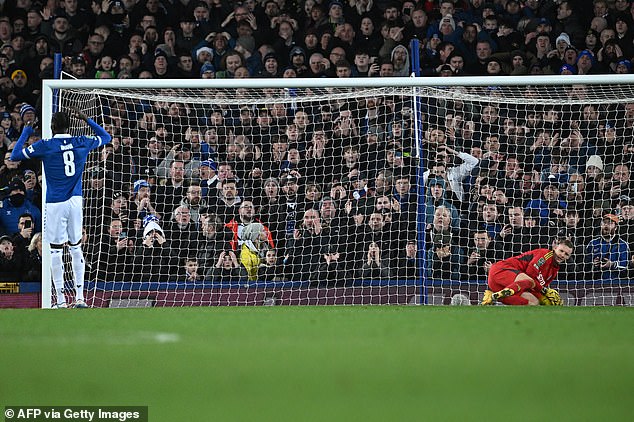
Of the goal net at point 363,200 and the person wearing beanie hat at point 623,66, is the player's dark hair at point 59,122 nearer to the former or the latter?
the goal net at point 363,200

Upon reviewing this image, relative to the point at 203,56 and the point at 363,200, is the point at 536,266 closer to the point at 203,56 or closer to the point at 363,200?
the point at 363,200

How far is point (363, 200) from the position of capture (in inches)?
324

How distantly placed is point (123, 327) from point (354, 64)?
260 inches

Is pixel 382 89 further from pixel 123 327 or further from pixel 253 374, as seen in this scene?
pixel 253 374

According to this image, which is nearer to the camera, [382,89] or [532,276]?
[532,276]

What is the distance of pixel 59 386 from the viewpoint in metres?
2.85

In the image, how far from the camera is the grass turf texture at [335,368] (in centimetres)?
270

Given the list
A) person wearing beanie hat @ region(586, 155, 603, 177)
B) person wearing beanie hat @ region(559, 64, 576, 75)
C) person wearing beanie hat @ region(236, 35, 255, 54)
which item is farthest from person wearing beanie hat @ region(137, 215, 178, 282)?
person wearing beanie hat @ region(559, 64, 576, 75)

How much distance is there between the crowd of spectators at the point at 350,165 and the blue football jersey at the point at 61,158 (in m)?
1.24

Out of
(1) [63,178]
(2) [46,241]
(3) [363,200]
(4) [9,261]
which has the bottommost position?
(4) [9,261]

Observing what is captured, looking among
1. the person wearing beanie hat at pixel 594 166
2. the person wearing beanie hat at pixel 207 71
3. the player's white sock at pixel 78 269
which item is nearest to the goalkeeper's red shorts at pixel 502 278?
the person wearing beanie hat at pixel 594 166

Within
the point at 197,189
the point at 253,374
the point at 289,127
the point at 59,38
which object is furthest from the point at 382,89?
the point at 253,374

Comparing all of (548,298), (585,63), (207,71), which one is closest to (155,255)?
(207,71)

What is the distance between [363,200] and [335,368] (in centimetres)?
535
